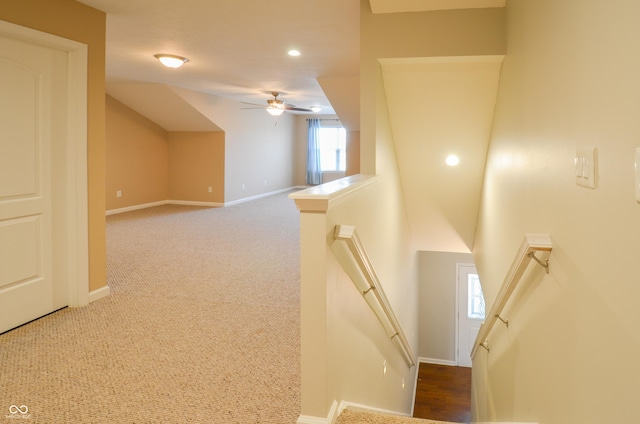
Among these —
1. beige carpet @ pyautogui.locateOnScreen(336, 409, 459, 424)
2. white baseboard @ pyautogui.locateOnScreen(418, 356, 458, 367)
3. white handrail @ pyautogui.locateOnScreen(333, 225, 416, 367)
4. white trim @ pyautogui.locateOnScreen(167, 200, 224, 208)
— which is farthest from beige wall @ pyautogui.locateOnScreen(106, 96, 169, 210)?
beige carpet @ pyautogui.locateOnScreen(336, 409, 459, 424)

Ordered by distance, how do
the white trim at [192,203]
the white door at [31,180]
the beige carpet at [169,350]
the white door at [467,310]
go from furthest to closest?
the white trim at [192,203] → the white door at [467,310] → the white door at [31,180] → the beige carpet at [169,350]

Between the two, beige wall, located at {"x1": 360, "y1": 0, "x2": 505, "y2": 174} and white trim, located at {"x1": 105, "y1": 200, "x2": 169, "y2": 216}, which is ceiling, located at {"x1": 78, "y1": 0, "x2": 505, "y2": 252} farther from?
white trim, located at {"x1": 105, "y1": 200, "x2": 169, "y2": 216}

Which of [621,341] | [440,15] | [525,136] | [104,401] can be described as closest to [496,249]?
[525,136]

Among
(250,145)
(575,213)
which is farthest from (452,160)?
(250,145)

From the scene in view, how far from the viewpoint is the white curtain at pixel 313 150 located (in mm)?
13617

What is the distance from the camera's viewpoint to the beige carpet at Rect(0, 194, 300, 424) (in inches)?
87.6

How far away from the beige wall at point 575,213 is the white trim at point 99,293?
305 centimetres

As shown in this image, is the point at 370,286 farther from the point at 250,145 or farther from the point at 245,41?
the point at 250,145

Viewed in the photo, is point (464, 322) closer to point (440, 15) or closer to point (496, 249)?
point (496, 249)

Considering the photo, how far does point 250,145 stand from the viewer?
36.3ft

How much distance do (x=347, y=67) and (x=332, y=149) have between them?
26.1ft

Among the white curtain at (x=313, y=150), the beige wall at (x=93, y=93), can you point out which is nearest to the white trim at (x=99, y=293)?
the beige wall at (x=93, y=93)

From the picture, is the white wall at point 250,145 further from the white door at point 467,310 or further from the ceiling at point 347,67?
the white door at point 467,310

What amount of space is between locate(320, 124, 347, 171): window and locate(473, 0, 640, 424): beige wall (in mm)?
10908
